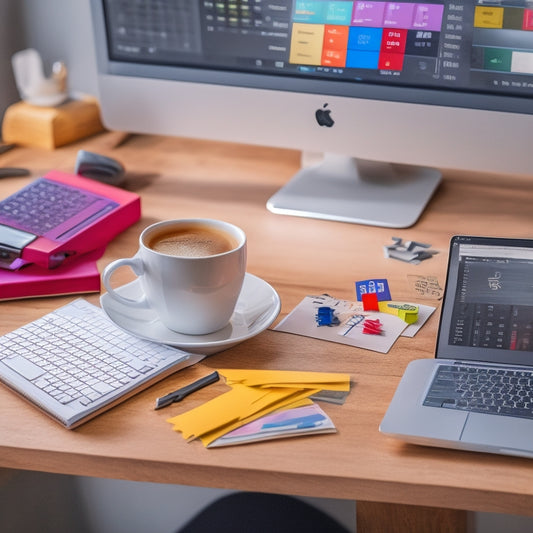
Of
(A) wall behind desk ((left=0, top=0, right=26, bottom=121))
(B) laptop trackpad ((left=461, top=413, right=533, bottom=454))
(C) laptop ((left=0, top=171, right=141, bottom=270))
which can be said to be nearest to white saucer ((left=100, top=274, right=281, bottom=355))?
(C) laptop ((left=0, top=171, right=141, bottom=270))

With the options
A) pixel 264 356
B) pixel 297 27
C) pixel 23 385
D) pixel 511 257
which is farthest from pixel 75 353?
pixel 297 27

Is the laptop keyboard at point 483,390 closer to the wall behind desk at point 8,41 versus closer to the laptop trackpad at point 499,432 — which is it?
the laptop trackpad at point 499,432

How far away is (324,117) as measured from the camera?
3.78ft

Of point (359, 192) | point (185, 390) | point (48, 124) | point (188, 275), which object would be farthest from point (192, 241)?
point (48, 124)

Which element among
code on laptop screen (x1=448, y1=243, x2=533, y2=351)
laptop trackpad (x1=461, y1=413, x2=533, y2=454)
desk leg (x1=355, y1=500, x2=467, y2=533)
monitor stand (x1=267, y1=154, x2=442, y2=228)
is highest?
code on laptop screen (x1=448, y1=243, x2=533, y2=351)

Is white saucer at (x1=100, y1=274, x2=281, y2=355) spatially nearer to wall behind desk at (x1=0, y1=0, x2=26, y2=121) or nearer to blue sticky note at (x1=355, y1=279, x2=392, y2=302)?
blue sticky note at (x1=355, y1=279, x2=392, y2=302)

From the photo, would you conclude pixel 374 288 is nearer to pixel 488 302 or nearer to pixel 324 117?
pixel 488 302

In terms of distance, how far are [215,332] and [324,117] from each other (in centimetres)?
42

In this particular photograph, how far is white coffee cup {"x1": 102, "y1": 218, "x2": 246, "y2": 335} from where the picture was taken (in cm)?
81

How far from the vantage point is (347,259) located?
104 cm

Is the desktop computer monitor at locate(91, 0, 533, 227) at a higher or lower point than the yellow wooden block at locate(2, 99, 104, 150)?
higher

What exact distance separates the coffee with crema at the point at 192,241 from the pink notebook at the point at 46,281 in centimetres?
13

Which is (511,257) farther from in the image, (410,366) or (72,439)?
(72,439)

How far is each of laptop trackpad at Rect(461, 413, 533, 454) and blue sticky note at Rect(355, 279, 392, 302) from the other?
0.84 feet
